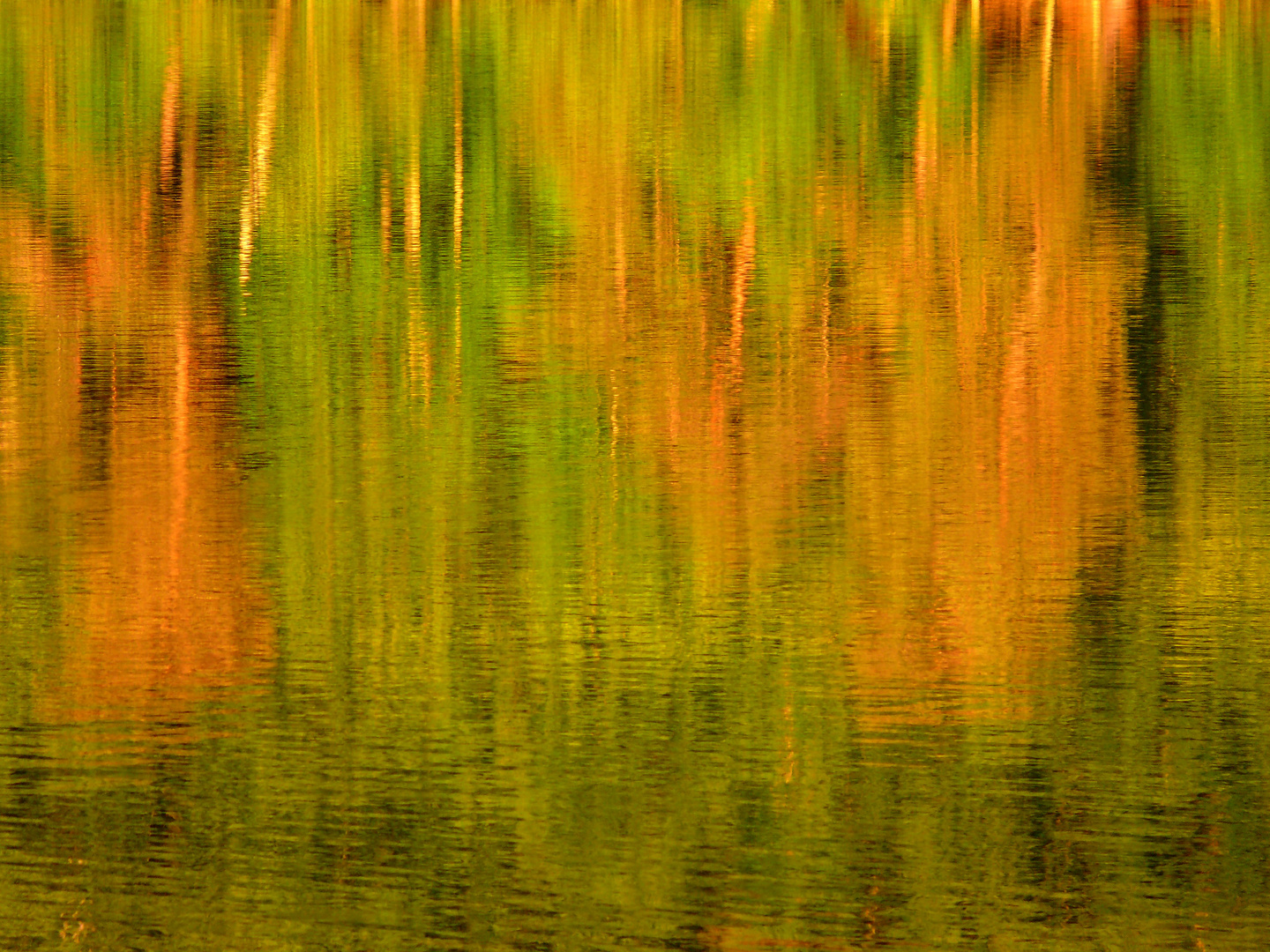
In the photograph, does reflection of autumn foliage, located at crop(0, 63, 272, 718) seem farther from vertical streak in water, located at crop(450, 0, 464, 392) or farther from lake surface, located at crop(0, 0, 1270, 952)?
vertical streak in water, located at crop(450, 0, 464, 392)

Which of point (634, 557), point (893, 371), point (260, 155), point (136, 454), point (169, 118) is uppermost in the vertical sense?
point (169, 118)

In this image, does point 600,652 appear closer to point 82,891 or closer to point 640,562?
point 640,562

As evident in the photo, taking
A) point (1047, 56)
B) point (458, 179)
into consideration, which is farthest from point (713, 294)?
point (1047, 56)

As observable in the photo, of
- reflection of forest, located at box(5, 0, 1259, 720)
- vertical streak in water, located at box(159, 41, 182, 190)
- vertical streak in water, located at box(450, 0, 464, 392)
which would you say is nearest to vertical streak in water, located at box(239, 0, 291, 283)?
reflection of forest, located at box(5, 0, 1259, 720)

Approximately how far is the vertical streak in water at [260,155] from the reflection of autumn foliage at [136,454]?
565mm

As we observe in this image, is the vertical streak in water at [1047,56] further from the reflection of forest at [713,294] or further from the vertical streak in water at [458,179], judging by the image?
the vertical streak in water at [458,179]

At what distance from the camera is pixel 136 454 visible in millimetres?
19516

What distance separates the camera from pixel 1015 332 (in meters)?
24.1

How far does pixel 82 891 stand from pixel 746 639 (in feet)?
15.5

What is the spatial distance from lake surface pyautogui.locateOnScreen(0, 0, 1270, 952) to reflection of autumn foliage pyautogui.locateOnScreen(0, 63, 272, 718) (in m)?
0.06

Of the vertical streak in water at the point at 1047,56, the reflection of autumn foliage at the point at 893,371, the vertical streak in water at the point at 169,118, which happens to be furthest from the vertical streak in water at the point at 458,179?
the vertical streak in water at the point at 1047,56

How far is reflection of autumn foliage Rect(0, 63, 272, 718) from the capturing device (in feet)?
47.3

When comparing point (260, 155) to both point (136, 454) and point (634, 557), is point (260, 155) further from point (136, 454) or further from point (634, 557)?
point (634, 557)

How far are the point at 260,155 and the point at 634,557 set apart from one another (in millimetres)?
23326
